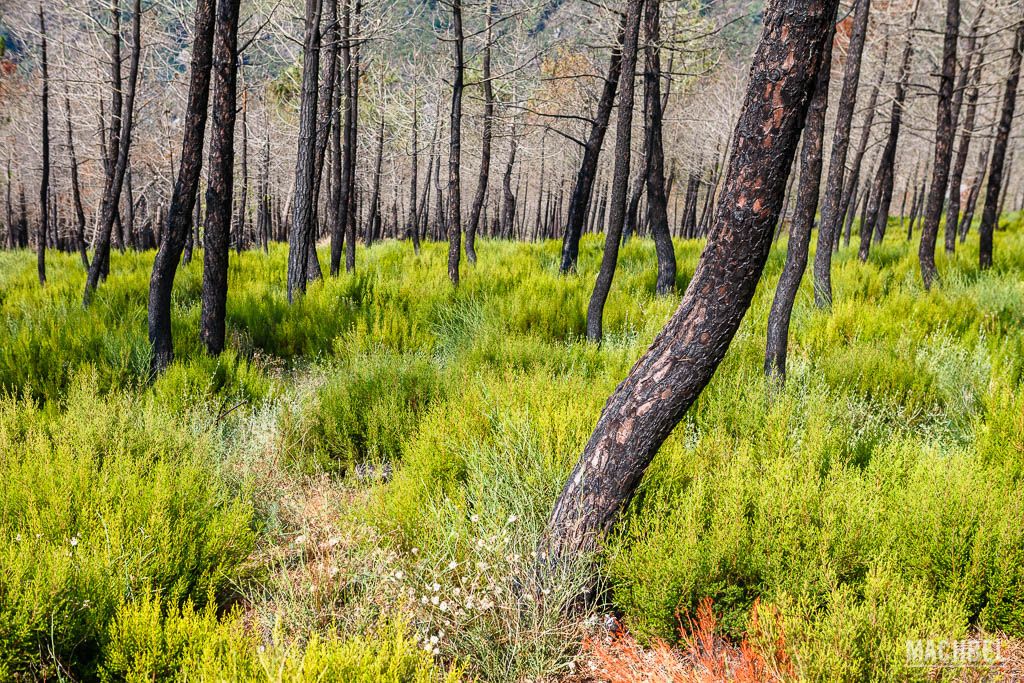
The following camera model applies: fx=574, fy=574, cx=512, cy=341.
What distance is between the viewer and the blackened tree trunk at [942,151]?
8336mm

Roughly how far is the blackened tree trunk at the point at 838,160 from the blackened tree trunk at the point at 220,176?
21.0ft

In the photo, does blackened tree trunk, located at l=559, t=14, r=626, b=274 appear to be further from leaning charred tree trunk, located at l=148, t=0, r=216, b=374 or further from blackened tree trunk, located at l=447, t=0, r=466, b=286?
leaning charred tree trunk, located at l=148, t=0, r=216, b=374

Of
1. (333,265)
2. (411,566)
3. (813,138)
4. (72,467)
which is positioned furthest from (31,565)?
(333,265)

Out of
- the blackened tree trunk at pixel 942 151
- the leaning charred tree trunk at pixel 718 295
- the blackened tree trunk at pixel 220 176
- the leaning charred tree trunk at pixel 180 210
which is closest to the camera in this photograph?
the leaning charred tree trunk at pixel 718 295

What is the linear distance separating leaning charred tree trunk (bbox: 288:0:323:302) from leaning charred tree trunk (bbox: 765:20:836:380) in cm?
645

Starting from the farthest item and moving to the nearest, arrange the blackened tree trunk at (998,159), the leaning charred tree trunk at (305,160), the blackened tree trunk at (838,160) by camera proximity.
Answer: the blackened tree trunk at (998,159) < the leaning charred tree trunk at (305,160) < the blackened tree trunk at (838,160)

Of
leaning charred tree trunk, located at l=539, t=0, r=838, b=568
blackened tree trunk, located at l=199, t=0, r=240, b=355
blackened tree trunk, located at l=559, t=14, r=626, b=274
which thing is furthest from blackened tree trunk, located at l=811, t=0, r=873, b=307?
blackened tree trunk, located at l=199, t=0, r=240, b=355

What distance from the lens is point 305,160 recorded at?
8.60 m

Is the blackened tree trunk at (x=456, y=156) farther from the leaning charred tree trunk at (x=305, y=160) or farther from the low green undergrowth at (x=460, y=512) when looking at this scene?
the low green undergrowth at (x=460, y=512)

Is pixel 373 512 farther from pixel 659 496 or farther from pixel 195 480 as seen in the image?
pixel 659 496

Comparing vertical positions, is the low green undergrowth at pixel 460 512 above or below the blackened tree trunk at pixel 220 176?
below

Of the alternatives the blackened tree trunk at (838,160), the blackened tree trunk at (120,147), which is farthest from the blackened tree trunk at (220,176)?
the blackened tree trunk at (838,160)

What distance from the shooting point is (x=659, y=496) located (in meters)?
2.57

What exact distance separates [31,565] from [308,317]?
4995mm
